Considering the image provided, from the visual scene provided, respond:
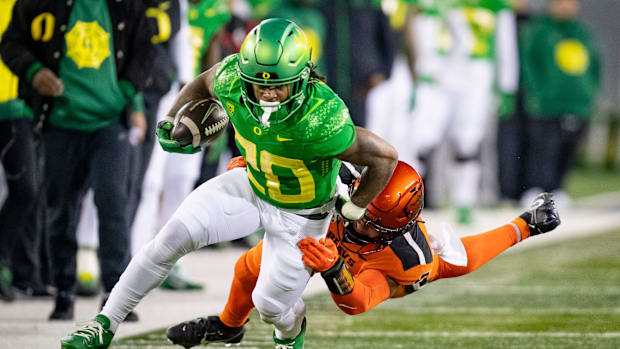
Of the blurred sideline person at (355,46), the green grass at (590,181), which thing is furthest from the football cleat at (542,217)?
the green grass at (590,181)

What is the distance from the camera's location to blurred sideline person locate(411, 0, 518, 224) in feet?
35.6

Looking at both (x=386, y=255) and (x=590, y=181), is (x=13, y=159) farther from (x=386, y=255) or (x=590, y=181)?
(x=590, y=181)

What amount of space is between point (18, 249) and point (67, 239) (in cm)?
78

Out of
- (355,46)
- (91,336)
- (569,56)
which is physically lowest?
(569,56)

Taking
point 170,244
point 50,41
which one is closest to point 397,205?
point 170,244

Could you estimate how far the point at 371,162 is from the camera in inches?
163

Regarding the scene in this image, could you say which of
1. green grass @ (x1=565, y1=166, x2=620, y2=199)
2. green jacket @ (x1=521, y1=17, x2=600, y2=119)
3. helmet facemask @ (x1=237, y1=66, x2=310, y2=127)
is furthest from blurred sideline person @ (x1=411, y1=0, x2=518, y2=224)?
helmet facemask @ (x1=237, y1=66, x2=310, y2=127)

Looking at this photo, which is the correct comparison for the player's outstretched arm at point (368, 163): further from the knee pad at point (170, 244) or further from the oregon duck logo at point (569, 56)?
the oregon duck logo at point (569, 56)

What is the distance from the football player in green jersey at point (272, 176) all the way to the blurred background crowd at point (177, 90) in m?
1.20

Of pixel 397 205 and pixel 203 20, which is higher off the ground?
pixel 397 205

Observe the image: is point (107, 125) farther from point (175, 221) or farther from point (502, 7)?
point (502, 7)

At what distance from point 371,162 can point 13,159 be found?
2.76 meters

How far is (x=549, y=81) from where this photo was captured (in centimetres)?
1353

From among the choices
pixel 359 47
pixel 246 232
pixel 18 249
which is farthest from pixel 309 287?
pixel 359 47
